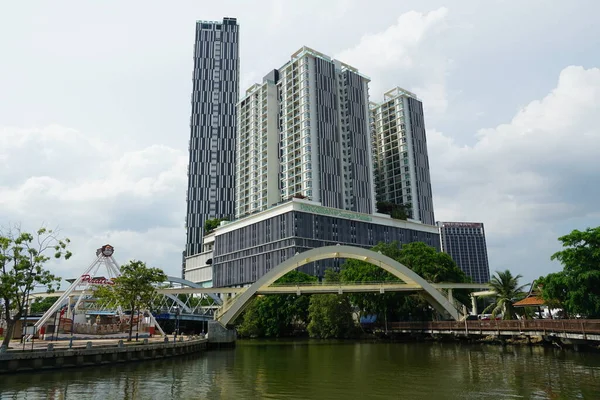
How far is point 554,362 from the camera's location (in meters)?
35.4

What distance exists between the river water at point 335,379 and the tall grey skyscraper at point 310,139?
87307 millimetres

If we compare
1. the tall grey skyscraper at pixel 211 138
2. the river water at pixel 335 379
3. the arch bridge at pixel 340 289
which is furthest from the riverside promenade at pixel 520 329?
the tall grey skyscraper at pixel 211 138

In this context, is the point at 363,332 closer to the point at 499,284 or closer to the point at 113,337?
the point at 499,284

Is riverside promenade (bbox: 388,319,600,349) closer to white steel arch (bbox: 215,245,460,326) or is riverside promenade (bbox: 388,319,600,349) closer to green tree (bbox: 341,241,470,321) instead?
green tree (bbox: 341,241,470,321)

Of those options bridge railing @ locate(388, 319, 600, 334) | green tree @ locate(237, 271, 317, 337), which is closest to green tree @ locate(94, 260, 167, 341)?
green tree @ locate(237, 271, 317, 337)

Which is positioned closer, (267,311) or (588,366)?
(588,366)

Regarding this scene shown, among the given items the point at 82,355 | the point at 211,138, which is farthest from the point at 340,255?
the point at 211,138

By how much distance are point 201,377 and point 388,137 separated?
462ft

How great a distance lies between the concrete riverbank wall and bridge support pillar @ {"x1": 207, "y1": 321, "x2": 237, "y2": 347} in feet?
41.7

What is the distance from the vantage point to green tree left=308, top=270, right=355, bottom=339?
73.6 m

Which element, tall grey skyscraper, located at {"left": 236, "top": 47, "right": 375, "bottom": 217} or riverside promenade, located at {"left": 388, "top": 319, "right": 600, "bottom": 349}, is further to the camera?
tall grey skyscraper, located at {"left": 236, "top": 47, "right": 375, "bottom": 217}

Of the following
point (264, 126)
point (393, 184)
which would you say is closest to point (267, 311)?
point (264, 126)

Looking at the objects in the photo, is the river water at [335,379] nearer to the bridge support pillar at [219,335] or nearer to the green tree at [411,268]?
the bridge support pillar at [219,335]

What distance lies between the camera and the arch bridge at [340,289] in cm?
6462
